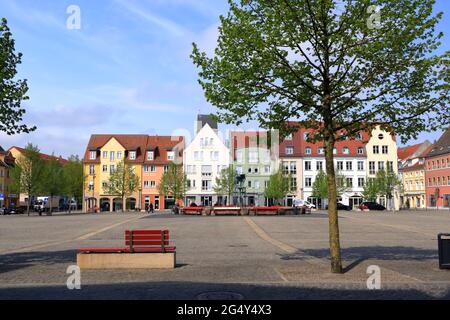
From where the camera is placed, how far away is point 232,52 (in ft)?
39.7

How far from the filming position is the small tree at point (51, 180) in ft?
218

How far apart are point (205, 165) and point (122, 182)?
1564cm

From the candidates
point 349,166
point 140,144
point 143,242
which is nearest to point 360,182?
point 349,166

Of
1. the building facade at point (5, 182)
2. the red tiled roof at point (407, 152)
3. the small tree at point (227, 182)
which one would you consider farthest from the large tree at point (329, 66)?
the red tiled roof at point (407, 152)

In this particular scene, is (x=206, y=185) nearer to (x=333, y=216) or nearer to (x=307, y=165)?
(x=307, y=165)

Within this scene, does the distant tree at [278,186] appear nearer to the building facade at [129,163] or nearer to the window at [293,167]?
the window at [293,167]

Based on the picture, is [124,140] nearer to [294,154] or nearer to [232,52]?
[294,154]

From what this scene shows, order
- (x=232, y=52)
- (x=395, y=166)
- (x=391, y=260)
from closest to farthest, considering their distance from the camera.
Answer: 1. (x=232, y=52)
2. (x=391, y=260)
3. (x=395, y=166)

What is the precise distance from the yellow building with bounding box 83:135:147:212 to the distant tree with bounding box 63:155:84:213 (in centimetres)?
133

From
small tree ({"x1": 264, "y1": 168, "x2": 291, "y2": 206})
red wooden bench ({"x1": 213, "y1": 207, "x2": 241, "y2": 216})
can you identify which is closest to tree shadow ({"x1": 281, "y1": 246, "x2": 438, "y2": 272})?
red wooden bench ({"x1": 213, "y1": 207, "x2": 241, "y2": 216})

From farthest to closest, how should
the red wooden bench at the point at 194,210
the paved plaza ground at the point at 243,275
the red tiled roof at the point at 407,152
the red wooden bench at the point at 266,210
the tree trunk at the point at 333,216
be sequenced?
the red tiled roof at the point at 407,152 → the red wooden bench at the point at 194,210 → the red wooden bench at the point at 266,210 → the tree trunk at the point at 333,216 → the paved plaza ground at the point at 243,275

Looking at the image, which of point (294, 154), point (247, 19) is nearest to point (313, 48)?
point (247, 19)
